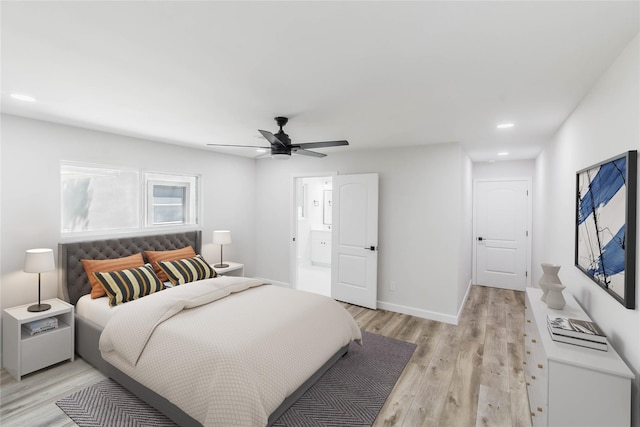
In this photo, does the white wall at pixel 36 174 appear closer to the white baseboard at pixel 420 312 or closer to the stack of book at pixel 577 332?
the white baseboard at pixel 420 312

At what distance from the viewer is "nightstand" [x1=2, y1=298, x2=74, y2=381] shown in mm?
2703

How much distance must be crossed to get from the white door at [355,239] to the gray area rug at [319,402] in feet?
5.47

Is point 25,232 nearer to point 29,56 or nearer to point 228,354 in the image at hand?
point 29,56

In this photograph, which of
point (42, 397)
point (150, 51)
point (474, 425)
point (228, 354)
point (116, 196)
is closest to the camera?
point (150, 51)

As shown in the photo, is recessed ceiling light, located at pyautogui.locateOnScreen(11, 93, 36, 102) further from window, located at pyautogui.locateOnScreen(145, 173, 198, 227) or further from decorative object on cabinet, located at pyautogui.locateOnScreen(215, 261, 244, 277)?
decorative object on cabinet, located at pyautogui.locateOnScreen(215, 261, 244, 277)

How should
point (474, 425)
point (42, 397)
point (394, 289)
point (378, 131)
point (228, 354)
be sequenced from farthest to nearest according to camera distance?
point (394, 289) < point (378, 131) < point (42, 397) < point (474, 425) < point (228, 354)

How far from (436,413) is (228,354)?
5.34 ft

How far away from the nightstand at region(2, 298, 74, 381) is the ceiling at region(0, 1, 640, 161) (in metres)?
1.87

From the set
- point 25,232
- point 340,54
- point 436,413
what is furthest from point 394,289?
point 25,232

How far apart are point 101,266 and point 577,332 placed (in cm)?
422

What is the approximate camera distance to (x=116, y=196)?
154 inches

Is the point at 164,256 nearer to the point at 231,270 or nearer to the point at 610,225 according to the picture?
the point at 231,270

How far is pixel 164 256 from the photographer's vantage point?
13.3 feet

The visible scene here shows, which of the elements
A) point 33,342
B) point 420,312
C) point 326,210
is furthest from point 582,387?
point 326,210
